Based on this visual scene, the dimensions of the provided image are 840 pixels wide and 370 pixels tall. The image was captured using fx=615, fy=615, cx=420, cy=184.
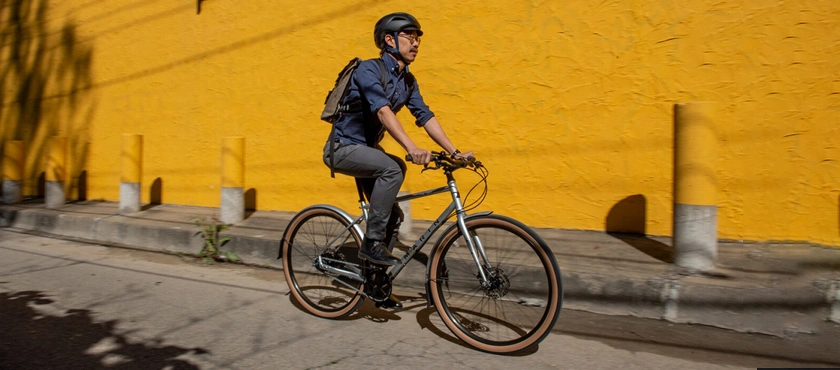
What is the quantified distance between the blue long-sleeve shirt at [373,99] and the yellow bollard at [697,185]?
1.73 m

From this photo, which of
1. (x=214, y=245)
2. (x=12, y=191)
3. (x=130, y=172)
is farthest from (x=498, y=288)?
(x=12, y=191)

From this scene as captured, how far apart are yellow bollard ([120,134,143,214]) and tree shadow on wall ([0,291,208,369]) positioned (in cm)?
358

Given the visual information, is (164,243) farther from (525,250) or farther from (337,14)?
(525,250)

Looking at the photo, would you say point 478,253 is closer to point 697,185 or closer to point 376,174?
point 376,174

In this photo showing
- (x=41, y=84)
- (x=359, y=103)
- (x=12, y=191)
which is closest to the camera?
(x=359, y=103)

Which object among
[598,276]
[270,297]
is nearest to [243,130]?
[270,297]

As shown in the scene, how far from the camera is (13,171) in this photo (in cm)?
855

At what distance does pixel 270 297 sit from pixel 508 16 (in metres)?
3.10

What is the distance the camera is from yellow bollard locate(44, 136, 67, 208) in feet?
26.5

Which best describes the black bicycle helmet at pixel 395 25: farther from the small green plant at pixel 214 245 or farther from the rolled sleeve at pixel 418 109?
the small green plant at pixel 214 245

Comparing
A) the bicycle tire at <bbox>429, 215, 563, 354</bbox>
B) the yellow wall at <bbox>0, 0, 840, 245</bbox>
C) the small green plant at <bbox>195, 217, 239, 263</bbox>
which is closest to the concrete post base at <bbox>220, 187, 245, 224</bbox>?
the small green plant at <bbox>195, 217, 239, 263</bbox>

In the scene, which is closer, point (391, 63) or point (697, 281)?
point (391, 63)

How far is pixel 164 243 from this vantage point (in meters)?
6.27

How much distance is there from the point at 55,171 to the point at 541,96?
21.3ft
